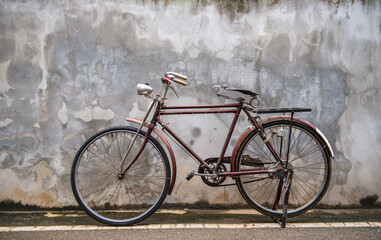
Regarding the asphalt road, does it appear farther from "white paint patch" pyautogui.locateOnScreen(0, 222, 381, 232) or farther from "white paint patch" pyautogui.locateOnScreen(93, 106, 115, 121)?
"white paint patch" pyautogui.locateOnScreen(93, 106, 115, 121)

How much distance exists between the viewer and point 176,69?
13.2 ft

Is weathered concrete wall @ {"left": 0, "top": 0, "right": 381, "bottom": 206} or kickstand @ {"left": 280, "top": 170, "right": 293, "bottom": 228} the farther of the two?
weathered concrete wall @ {"left": 0, "top": 0, "right": 381, "bottom": 206}

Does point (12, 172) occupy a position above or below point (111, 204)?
above

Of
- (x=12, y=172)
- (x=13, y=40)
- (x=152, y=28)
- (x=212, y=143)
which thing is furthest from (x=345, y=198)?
(x=13, y=40)

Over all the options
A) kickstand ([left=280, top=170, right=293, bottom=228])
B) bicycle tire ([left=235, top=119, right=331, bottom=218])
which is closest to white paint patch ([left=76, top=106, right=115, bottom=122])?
bicycle tire ([left=235, top=119, right=331, bottom=218])

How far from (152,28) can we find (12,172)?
7.66 ft

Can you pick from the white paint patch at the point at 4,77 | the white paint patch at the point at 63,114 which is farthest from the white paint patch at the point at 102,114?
the white paint patch at the point at 4,77

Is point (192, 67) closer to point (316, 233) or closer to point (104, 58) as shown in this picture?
point (104, 58)

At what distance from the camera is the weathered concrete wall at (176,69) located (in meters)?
3.96

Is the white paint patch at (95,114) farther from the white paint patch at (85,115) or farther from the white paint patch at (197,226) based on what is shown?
the white paint patch at (197,226)

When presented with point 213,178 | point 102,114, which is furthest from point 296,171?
point 102,114

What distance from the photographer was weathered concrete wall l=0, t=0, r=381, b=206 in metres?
3.96

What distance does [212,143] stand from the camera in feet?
13.4

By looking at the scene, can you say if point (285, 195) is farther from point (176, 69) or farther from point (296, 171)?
point (176, 69)
